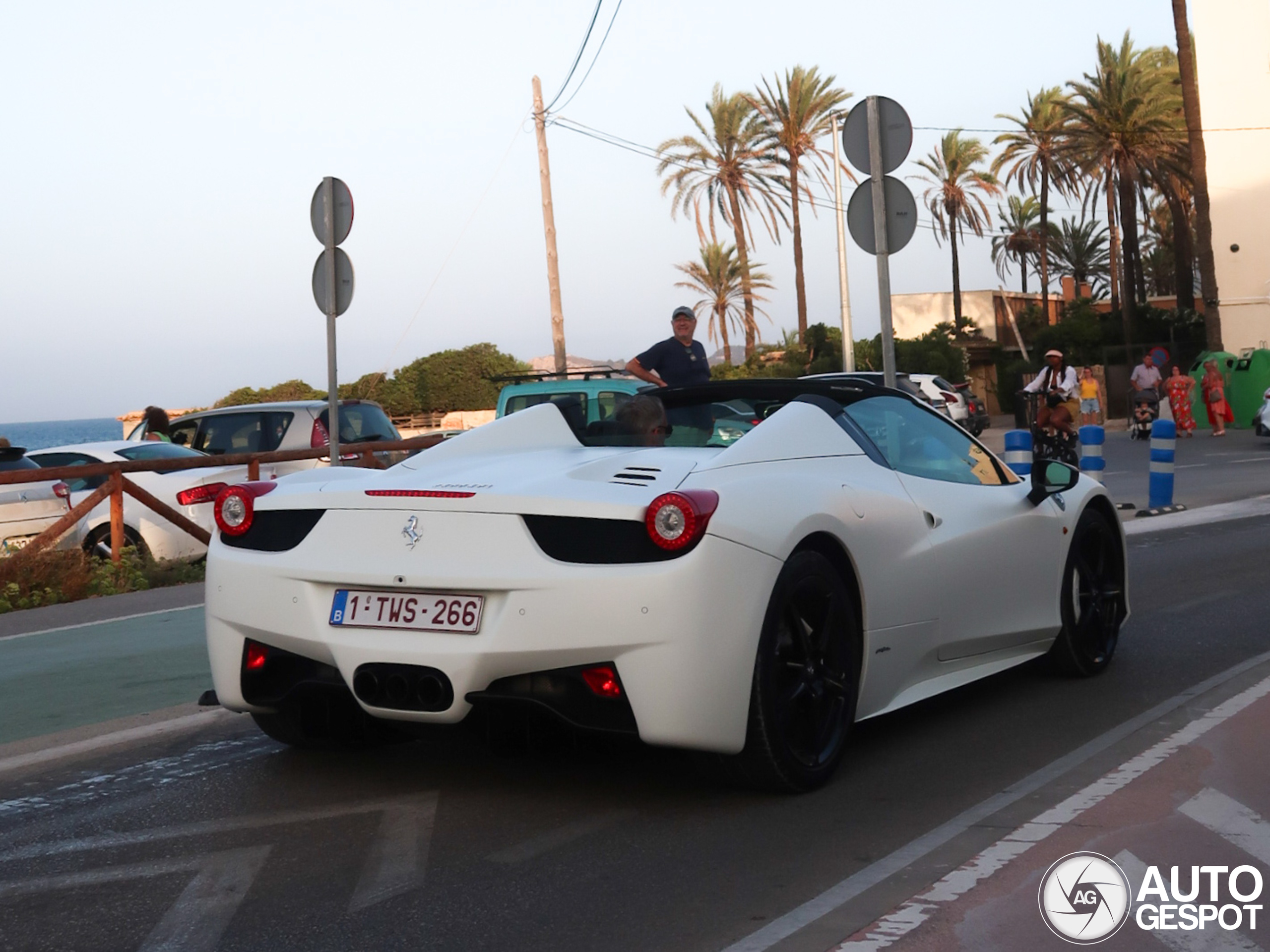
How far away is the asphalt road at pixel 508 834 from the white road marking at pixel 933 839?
0.01 meters

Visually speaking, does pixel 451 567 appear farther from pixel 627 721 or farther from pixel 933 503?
pixel 933 503

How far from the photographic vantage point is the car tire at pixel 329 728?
202 inches

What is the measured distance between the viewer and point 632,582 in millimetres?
Answer: 4199

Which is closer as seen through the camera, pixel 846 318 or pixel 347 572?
pixel 347 572

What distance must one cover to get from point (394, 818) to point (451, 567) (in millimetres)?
797

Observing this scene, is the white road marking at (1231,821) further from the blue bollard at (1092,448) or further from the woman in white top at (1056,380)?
the woman in white top at (1056,380)

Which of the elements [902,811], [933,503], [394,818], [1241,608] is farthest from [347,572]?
[1241,608]

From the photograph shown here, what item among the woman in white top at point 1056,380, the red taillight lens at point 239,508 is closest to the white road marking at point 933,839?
the red taillight lens at point 239,508

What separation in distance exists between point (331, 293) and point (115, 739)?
19.3 ft

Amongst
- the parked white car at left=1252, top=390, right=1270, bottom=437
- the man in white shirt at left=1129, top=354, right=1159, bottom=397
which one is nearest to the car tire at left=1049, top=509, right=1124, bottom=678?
the parked white car at left=1252, top=390, right=1270, bottom=437

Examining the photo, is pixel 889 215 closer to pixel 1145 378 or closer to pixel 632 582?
pixel 632 582

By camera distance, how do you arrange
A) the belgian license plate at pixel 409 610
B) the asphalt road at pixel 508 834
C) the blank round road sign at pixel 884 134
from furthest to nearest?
1. the blank round road sign at pixel 884 134
2. the belgian license plate at pixel 409 610
3. the asphalt road at pixel 508 834

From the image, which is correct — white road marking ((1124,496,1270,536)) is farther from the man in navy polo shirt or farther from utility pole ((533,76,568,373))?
utility pole ((533,76,568,373))

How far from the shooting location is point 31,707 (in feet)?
22.0
